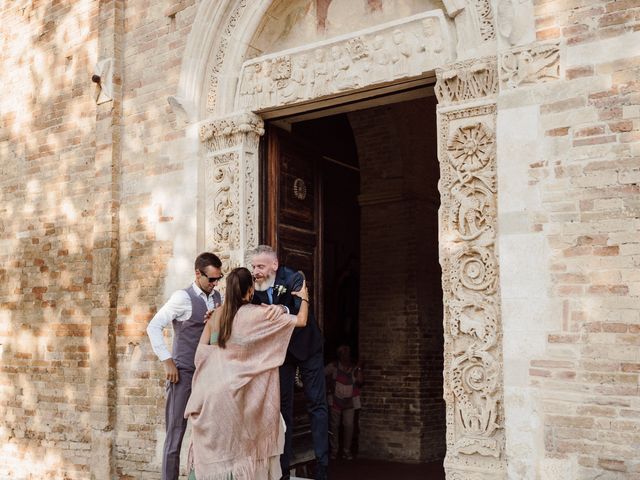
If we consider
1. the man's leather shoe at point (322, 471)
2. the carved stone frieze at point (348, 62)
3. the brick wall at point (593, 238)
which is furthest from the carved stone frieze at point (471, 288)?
the man's leather shoe at point (322, 471)

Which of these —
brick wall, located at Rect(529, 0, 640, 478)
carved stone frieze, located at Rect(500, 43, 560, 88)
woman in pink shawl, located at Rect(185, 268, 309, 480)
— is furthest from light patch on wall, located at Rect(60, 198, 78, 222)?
brick wall, located at Rect(529, 0, 640, 478)

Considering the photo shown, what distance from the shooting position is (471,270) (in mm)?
5633

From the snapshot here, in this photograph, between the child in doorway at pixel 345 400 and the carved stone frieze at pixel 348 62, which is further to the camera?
the child in doorway at pixel 345 400

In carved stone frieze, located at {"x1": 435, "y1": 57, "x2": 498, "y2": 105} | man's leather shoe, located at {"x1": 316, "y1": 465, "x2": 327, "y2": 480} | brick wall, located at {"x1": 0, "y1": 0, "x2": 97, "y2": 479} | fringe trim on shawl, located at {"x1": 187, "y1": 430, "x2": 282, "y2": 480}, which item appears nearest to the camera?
fringe trim on shawl, located at {"x1": 187, "y1": 430, "x2": 282, "y2": 480}

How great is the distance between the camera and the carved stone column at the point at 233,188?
711 cm

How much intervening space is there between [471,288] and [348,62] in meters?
2.32

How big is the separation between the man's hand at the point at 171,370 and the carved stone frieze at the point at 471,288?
2.20 meters

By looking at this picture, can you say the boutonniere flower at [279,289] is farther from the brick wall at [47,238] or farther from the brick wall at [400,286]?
the brick wall at [400,286]

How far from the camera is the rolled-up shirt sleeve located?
6.09 metres

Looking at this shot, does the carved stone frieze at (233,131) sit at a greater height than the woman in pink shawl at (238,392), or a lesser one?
greater

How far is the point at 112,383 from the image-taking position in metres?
7.93

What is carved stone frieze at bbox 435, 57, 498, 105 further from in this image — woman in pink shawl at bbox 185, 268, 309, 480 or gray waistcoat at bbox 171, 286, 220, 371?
gray waistcoat at bbox 171, 286, 220, 371

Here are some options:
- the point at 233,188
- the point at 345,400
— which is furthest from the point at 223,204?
the point at 345,400

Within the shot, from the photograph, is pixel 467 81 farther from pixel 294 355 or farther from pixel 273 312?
pixel 294 355
